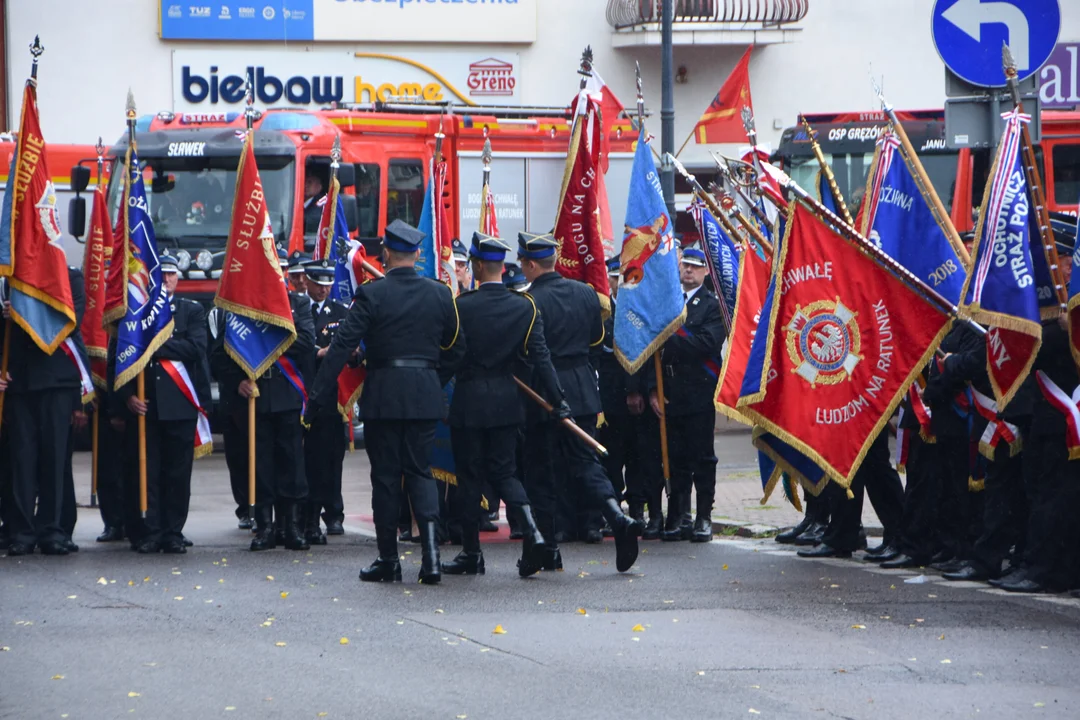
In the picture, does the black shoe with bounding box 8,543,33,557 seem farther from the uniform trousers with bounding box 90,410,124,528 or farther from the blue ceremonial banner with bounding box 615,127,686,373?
the blue ceremonial banner with bounding box 615,127,686,373

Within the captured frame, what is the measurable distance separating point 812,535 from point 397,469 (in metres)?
3.22

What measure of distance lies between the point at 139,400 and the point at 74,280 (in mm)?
1085

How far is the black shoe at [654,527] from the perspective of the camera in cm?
1191

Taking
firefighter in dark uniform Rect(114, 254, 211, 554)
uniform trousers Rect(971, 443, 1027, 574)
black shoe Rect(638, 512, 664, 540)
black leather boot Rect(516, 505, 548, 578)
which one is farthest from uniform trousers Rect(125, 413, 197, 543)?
uniform trousers Rect(971, 443, 1027, 574)

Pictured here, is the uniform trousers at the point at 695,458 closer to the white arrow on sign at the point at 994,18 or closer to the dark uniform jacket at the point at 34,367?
the white arrow on sign at the point at 994,18

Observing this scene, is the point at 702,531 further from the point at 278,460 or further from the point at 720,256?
the point at 278,460

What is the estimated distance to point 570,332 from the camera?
11016 mm

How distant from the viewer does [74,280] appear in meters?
11.6

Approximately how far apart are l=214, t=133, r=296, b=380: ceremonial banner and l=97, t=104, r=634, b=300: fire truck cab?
589 cm

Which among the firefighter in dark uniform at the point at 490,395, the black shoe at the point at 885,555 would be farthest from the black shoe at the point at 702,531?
the firefighter in dark uniform at the point at 490,395

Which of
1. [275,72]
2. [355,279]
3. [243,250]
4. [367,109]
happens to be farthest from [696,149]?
[243,250]

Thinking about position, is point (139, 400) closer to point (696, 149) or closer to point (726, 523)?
point (726, 523)

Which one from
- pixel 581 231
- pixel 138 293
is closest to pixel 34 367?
pixel 138 293

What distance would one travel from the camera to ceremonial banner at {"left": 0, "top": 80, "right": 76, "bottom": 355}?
429 inches
